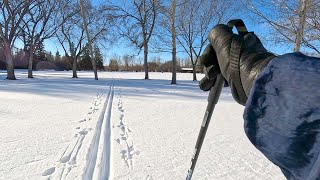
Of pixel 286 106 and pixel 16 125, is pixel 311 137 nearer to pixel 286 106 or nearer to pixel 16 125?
pixel 286 106

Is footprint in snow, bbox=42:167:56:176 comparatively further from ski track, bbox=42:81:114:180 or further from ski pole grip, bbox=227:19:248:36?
ski pole grip, bbox=227:19:248:36

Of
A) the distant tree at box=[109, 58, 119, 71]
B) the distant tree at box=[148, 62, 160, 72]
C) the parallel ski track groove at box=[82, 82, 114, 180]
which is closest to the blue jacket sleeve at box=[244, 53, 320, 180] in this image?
the parallel ski track groove at box=[82, 82, 114, 180]

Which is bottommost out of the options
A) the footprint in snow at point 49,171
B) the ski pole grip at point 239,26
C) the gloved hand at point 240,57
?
the footprint in snow at point 49,171

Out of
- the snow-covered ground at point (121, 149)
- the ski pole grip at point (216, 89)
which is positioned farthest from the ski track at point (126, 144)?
the ski pole grip at point (216, 89)

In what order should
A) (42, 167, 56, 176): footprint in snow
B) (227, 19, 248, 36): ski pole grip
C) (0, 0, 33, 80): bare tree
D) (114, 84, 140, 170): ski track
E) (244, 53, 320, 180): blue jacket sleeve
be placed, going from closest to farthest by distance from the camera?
(244, 53, 320, 180): blue jacket sleeve
(227, 19, 248, 36): ski pole grip
(42, 167, 56, 176): footprint in snow
(114, 84, 140, 170): ski track
(0, 0, 33, 80): bare tree

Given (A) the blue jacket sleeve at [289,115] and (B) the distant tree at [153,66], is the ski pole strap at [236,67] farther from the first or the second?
(B) the distant tree at [153,66]

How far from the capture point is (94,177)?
237 cm

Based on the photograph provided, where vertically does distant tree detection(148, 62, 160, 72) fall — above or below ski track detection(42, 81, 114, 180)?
above

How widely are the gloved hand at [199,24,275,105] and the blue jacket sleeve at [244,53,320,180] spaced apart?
150 mm

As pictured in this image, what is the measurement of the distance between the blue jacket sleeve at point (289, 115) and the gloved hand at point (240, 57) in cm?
15

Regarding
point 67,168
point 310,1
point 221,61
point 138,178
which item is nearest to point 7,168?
point 67,168

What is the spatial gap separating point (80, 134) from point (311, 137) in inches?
149

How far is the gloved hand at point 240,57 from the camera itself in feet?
2.74

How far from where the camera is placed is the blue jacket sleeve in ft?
1.77
